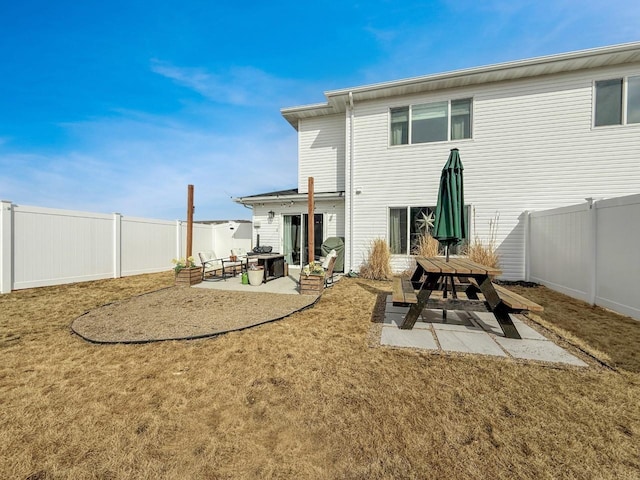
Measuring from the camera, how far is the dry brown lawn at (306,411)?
5.13 ft

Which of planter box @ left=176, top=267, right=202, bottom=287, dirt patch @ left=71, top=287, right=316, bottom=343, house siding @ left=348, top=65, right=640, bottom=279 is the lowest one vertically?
dirt patch @ left=71, top=287, right=316, bottom=343

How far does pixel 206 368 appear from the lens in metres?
2.72

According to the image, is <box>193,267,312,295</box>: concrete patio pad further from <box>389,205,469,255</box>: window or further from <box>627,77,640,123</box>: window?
<box>627,77,640,123</box>: window

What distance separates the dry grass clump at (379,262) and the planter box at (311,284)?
8.28ft

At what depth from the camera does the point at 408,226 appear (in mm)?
8320

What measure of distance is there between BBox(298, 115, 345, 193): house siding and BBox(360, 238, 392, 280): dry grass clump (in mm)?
2815

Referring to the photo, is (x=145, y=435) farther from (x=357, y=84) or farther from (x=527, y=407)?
(x=357, y=84)

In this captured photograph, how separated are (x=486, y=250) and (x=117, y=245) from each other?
11072 millimetres

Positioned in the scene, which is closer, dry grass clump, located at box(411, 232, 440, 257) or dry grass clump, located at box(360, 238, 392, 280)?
dry grass clump, located at box(411, 232, 440, 257)

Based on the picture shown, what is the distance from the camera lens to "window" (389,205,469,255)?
8133 millimetres

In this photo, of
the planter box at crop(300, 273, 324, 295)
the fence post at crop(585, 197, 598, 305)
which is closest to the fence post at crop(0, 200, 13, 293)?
the planter box at crop(300, 273, 324, 295)

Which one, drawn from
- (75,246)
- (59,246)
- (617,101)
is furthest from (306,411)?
(617,101)

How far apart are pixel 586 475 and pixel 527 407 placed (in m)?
0.61

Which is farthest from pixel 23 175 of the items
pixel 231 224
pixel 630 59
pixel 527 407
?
pixel 630 59
